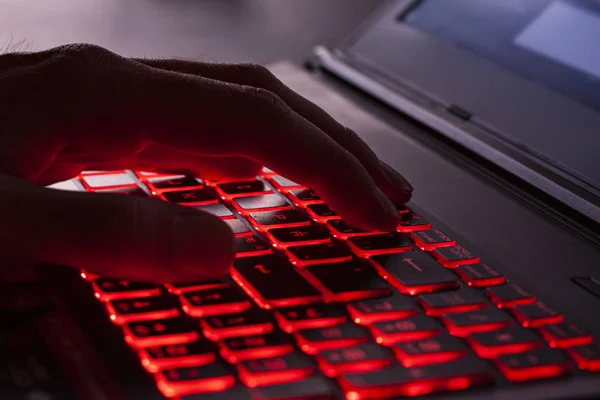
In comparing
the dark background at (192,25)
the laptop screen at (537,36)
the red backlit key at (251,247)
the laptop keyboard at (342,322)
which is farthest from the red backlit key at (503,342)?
the dark background at (192,25)

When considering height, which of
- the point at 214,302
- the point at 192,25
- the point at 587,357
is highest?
the point at 192,25

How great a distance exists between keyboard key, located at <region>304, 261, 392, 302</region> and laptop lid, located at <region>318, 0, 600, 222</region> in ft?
0.88

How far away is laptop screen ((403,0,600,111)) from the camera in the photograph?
35.1 inches

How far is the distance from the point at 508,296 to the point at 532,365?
98 mm

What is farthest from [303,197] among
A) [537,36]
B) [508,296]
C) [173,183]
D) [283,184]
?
[537,36]

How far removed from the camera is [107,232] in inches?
19.9

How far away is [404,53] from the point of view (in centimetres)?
101

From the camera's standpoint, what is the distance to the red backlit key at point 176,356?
0.48 m

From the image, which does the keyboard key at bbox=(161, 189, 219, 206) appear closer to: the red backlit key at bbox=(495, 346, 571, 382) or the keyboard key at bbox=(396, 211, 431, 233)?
the keyboard key at bbox=(396, 211, 431, 233)

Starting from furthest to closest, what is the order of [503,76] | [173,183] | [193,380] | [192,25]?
[192,25], [503,76], [173,183], [193,380]

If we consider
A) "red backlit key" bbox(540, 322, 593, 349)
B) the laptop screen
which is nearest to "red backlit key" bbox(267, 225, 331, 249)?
"red backlit key" bbox(540, 322, 593, 349)

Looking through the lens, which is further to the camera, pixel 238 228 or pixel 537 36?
pixel 537 36

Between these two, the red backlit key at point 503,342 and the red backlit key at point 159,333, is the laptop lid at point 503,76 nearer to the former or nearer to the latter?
the red backlit key at point 503,342

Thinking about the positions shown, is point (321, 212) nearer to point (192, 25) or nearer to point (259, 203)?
point (259, 203)
